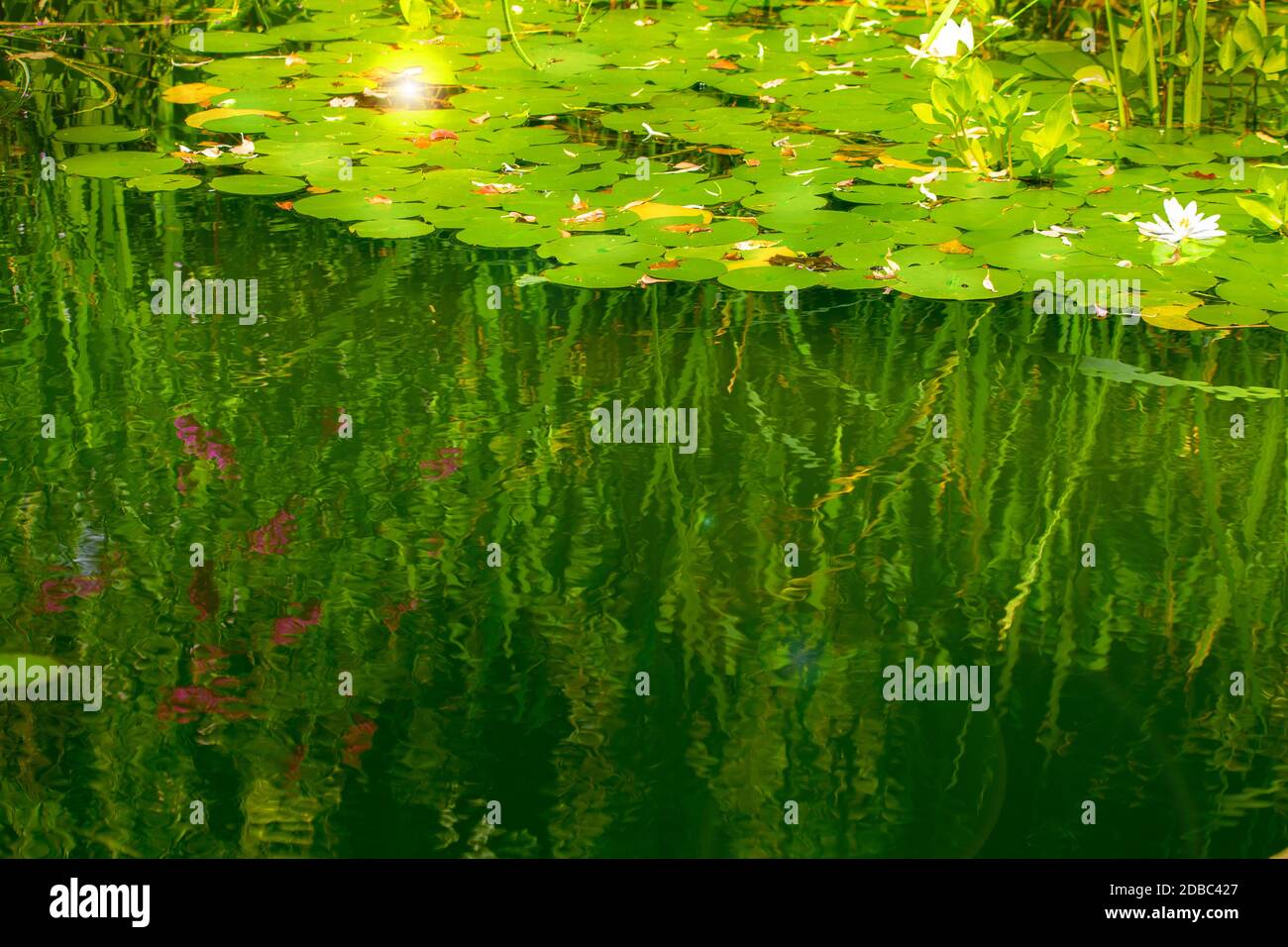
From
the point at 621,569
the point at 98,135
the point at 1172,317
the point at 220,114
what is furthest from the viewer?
the point at 220,114

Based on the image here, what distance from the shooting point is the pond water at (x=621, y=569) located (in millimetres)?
1718

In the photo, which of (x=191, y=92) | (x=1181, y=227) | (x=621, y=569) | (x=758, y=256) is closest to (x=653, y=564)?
(x=621, y=569)

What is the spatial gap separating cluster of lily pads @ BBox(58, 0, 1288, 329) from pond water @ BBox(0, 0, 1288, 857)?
0.57 ft

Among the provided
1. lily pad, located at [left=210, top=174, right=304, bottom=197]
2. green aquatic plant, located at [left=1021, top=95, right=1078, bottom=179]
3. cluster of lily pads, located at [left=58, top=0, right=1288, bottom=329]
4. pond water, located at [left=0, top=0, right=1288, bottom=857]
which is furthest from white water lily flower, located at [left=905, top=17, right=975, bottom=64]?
lily pad, located at [left=210, top=174, right=304, bottom=197]

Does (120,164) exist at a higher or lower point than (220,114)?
lower

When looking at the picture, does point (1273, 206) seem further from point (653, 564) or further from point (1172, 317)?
point (653, 564)

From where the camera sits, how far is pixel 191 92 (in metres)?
4.29

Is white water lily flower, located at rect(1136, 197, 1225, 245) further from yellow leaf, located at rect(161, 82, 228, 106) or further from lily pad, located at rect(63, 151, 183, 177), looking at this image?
yellow leaf, located at rect(161, 82, 228, 106)

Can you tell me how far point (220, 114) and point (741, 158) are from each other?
54.2 inches

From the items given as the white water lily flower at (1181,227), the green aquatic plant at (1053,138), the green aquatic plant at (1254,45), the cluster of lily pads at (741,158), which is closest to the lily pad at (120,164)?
the cluster of lily pads at (741,158)

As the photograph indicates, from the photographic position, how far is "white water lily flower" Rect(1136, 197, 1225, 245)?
10.5 ft

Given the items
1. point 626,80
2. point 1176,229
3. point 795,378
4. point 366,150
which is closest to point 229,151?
point 366,150

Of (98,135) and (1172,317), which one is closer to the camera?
(1172,317)

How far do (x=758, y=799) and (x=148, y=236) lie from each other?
2135 millimetres
